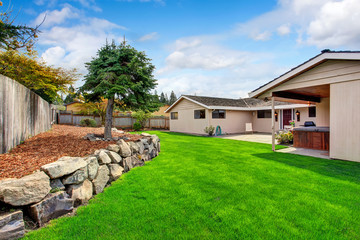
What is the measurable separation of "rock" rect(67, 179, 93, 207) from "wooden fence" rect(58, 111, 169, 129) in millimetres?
15970

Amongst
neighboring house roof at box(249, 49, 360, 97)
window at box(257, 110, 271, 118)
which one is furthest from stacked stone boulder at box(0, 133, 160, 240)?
window at box(257, 110, 271, 118)

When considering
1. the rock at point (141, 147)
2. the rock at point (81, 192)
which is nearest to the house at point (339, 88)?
the rock at point (141, 147)

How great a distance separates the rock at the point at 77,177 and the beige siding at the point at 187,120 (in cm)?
1221

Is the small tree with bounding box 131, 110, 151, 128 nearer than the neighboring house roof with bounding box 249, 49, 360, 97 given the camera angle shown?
No

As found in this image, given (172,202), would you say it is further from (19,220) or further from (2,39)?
(2,39)

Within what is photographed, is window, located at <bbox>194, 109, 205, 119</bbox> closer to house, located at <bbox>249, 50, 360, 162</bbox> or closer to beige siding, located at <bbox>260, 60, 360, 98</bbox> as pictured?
beige siding, located at <bbox>260, 60, 360, 98</bbox>

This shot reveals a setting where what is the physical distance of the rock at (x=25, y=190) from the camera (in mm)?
2119

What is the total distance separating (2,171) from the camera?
2770mm

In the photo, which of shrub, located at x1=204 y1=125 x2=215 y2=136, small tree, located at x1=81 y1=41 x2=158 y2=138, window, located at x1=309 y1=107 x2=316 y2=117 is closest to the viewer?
small tree, located at x1=81 y1=41 x2=158 y2=138

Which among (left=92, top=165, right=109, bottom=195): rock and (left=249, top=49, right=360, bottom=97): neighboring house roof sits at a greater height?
(left=249, top=49, right=360, bottom=97): neighboring house roof

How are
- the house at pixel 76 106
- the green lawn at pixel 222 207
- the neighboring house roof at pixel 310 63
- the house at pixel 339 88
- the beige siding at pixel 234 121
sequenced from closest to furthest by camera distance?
the green lawn at pixel 222 207, the neighboring house roof at pixel 310 63, the house at pixel 339 88, the beige siding at pixel 234 121, the house at pixel 76 106

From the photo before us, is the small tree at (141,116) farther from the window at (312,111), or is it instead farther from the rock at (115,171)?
the rock at (115,171)

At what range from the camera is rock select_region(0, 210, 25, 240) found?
1.98 meters

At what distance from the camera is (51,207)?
2514 mm
